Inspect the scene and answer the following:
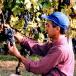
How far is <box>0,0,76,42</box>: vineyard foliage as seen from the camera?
8.31m

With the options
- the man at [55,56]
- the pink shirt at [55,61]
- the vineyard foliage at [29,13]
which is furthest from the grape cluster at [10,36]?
the vineyard foliage at [29,13]

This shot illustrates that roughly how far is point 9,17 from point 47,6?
0.79 metres

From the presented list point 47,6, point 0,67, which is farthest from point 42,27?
point 0,67

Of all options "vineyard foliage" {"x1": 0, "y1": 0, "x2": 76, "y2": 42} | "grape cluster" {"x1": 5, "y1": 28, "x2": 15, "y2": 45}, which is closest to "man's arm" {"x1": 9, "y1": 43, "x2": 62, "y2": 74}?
"grape cluster" {"x1": 5, "y1": 28, "x2": 15, "y2": 45}

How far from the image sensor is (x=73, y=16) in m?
9.27

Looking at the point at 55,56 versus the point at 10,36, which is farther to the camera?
the point at 10,36

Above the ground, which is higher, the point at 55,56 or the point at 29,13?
the point at 29,13

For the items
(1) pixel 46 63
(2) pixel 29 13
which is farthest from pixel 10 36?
(2) pixel 29 13

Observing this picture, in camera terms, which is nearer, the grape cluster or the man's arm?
the man's arm

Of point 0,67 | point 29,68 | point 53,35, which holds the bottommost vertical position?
point 0,67

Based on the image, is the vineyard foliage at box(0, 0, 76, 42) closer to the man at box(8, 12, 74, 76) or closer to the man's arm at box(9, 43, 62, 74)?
the man at box(8, 12, 74, 76)

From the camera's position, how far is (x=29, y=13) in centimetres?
876

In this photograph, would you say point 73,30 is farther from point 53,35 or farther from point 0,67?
point 53,35

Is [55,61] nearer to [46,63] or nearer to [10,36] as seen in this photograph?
[46,63]
